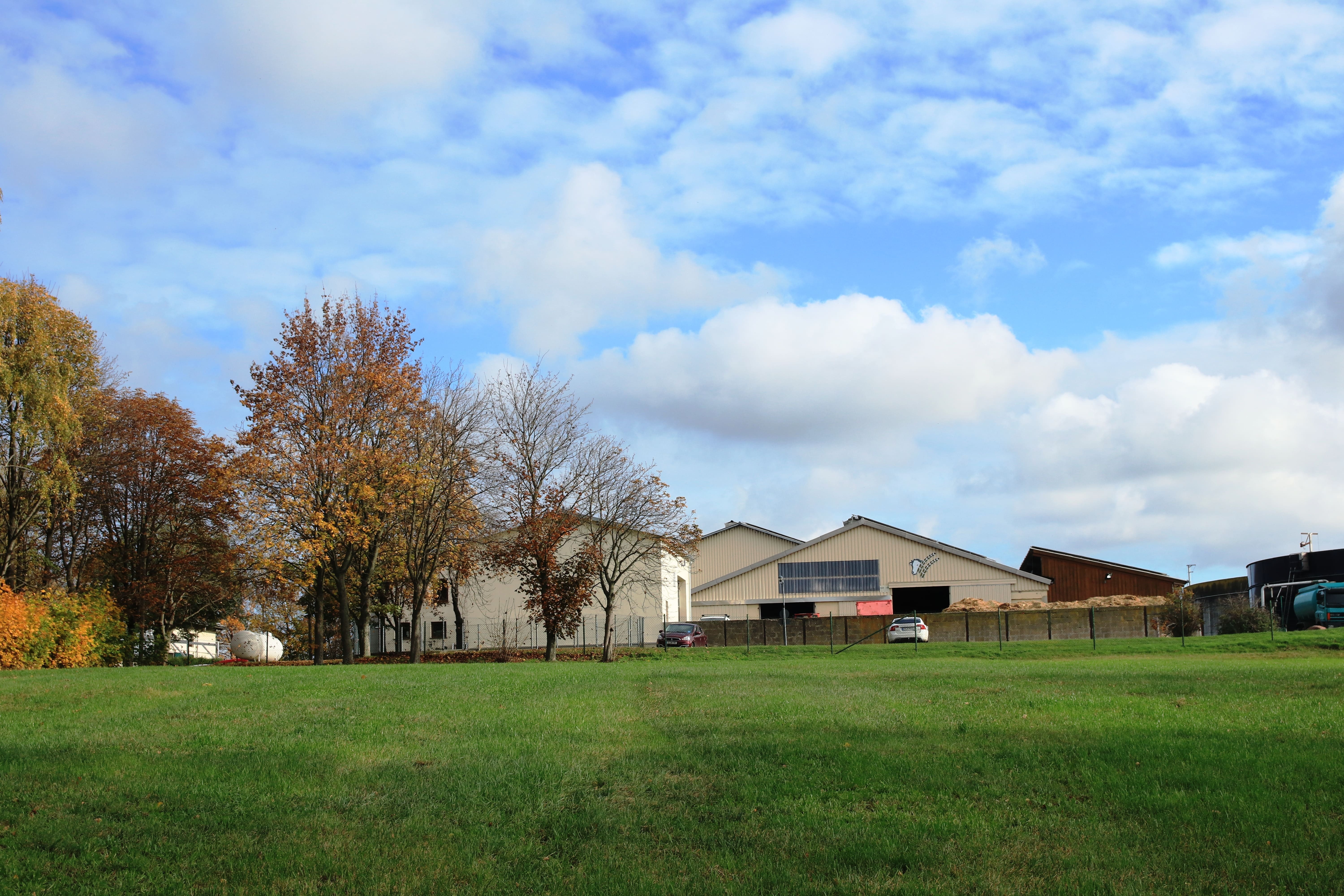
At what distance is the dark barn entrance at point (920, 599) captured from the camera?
6322 cm

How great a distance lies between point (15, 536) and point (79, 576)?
7249mm

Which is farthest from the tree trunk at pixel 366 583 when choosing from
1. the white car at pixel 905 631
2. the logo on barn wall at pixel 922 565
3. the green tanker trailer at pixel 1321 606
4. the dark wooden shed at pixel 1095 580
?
the dark wooden shed at pixel 1095 580

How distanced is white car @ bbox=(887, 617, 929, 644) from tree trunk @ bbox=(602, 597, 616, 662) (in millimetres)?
13510

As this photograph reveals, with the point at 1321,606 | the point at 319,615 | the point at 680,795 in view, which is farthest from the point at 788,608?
the point at 680,795

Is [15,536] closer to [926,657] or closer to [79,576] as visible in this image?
[79,576]

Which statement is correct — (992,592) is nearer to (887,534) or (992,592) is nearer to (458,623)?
(887,534)

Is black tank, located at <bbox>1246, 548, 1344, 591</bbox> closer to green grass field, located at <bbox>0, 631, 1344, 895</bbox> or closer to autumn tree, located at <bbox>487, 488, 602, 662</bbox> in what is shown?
autumn tree, located at <bbox>487, 488, 602, 662</bbox>

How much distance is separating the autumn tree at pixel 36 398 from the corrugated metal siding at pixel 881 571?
38448 millimetres

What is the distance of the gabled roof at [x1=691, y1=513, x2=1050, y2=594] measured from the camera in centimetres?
6128

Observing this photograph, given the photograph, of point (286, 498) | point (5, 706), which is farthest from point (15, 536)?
point (5, 706)

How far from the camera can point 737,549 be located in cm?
7388

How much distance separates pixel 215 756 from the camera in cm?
927

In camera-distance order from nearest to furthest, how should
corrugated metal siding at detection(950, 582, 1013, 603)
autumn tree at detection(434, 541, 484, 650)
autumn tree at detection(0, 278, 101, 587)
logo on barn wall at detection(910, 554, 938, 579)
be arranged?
1. autumn tree at detection(0, 278, 101, 587)
2. autumn tree at detection(434, 541, 484, 650)
3. corrugated metal siding at detection(950, 582, 1013, 603)
4. logo on barn wall at detection(910, 554, 938, 579)

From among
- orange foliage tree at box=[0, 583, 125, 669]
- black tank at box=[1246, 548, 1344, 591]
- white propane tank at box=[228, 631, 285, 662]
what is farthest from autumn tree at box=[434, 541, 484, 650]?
black tank at box=[1246, 548, 1344, 591]
